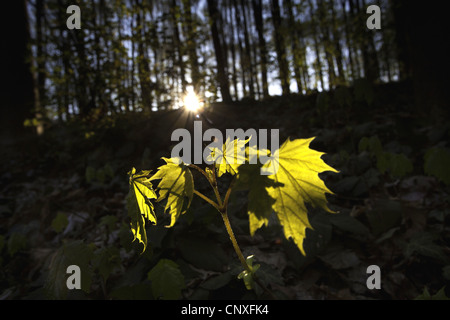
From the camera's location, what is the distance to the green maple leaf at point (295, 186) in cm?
57

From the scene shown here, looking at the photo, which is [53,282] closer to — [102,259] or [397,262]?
[102,259]

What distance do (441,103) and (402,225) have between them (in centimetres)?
295

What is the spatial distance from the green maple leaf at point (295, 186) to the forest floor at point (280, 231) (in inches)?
29.8

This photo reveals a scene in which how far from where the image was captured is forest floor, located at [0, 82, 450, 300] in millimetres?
1448

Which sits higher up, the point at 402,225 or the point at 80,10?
the point at 80,10

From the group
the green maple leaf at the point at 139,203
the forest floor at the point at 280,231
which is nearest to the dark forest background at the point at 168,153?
the forest floor at the point at 280,231

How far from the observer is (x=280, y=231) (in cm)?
177

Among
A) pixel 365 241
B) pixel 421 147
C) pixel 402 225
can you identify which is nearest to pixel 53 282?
pixel 365 241

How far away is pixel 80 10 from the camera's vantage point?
4.14 metres

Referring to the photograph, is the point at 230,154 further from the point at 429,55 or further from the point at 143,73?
the point at 429,55

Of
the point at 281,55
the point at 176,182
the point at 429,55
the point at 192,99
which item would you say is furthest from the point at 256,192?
the point at 281,55

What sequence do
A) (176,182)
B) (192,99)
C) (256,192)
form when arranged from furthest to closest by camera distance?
(192,99) < (176,182) < (256,192)

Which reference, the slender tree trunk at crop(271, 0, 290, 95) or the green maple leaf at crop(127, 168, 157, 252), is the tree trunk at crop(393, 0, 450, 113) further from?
the green maple leaf at crop(127, 168, 157, 252)

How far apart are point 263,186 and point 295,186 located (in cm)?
11
